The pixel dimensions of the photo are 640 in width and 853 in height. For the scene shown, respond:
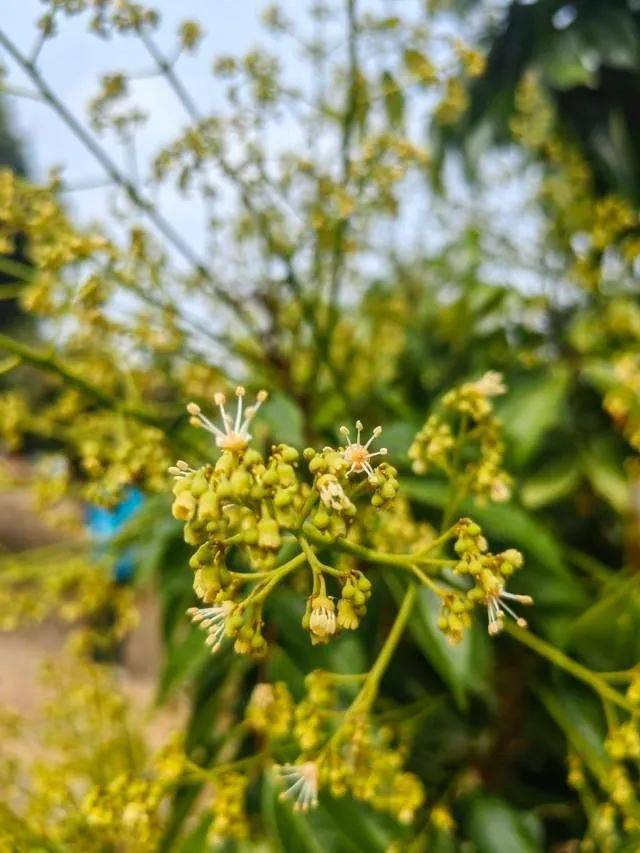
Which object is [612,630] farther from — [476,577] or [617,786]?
[476,577]

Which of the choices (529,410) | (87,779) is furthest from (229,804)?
(87,779)

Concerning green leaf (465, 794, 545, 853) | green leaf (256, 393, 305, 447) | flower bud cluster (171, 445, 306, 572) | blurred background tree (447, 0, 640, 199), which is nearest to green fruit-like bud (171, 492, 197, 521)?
flower bud cluster (171, 445, 306, 572)

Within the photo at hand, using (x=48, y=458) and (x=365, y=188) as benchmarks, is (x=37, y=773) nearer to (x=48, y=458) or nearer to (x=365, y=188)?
(x=48, y=458)

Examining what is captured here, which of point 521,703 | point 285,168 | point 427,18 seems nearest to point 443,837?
point 521,703

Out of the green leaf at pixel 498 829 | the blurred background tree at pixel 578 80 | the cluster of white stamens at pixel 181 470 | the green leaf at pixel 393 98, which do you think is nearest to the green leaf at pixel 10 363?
the cluster of white stamens at pixel 181 470

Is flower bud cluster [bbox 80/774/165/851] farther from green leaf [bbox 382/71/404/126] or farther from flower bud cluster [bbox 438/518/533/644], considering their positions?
green leaf [bbox 382/71/404/126]

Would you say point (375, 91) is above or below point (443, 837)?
above
